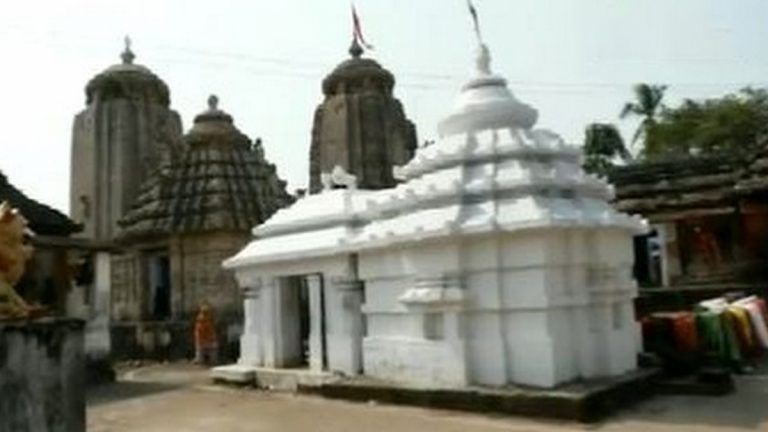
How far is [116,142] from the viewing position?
2902 centimetres

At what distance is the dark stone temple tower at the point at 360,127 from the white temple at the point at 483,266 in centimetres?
1655

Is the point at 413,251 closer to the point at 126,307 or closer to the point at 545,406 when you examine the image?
the point at 545,406

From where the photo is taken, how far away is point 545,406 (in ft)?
31.0

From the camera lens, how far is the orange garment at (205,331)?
18.8 metres

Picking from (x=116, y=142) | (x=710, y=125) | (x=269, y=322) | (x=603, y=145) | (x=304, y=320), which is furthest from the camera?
(x=603, y=145)

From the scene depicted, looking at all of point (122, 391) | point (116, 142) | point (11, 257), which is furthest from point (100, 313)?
point (116, 142)

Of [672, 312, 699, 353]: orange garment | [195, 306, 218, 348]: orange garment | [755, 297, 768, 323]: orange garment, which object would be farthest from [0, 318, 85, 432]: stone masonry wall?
[195, 306, 218, 348]: orange garment

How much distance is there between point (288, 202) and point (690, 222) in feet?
38.5

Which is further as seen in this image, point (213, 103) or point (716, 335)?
point (213, 103)

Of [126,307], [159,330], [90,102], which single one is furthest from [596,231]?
[90,102]

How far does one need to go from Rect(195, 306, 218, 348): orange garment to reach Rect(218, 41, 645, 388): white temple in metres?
6.35

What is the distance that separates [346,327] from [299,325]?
214cm

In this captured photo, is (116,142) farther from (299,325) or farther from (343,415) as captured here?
(343,415)

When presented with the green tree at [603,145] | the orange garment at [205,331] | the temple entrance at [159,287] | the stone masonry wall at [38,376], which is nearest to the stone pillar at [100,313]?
the orange garment at [205,331]
